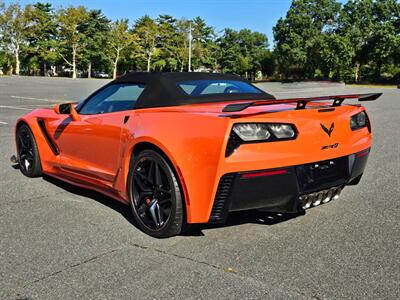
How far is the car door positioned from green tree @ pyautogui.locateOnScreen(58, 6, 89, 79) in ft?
213

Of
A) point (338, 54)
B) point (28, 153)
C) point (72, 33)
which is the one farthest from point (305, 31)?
point (28, 153)

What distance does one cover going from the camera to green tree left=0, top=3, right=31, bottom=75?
63875 mm

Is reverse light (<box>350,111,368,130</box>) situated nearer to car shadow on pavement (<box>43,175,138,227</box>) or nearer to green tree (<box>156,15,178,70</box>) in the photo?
car shadow on pavement (<box>43,175,138,227</box>)

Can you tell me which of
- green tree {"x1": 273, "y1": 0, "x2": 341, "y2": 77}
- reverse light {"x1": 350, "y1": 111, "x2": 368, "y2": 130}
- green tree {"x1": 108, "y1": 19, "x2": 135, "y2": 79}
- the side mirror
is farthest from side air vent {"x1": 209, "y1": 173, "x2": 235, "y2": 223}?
green tree {"x1": 273, "y1": 0, "x2": 341, "y2": 77}

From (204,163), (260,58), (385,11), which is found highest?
(385,11)

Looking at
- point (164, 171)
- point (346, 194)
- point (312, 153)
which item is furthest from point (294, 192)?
point (346, 194)

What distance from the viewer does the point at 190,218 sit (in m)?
3.04

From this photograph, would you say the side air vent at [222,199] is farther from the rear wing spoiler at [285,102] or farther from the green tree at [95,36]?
the green tree at [95,36]

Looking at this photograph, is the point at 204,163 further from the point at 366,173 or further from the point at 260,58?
the point at 260,58

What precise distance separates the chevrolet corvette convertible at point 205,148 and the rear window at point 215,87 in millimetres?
17

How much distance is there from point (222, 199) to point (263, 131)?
0.55 metres

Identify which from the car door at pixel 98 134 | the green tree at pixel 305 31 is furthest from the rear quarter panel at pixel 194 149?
the green tree at pixel 305 31

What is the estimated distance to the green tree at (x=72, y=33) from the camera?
64.1 m

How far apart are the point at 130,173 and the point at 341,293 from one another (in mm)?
1867
